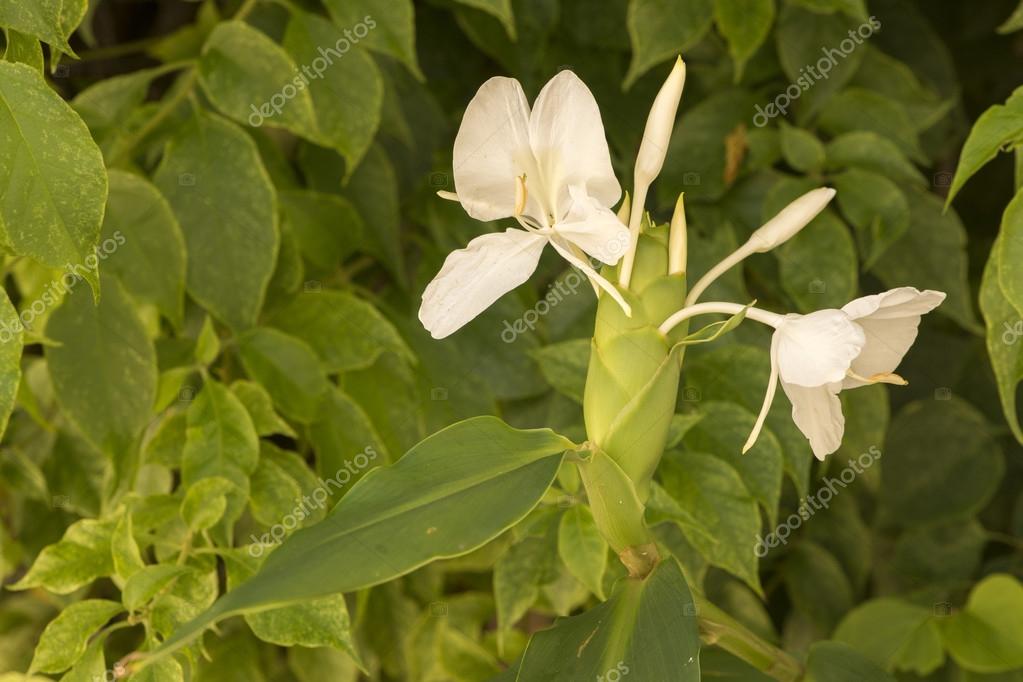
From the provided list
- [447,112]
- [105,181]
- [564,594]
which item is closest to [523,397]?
[564,594]

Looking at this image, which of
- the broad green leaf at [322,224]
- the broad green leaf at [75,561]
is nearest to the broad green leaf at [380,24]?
the broad green leaf at [322,224]

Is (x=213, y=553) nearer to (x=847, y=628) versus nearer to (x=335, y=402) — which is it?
(x=335, y=402)

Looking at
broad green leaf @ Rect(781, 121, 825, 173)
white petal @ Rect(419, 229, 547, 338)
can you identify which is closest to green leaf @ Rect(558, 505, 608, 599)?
white petal @ Rect(419, 229, 547, 338)

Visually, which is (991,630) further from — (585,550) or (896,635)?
(585,550)

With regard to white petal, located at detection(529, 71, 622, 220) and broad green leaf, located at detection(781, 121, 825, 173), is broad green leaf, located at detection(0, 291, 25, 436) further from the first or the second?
broad green leaf, located at detection(781, 121, 825, 173)

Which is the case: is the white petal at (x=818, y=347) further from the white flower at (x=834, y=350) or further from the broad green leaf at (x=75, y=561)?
the broad green leaf at (x=75, y=561)

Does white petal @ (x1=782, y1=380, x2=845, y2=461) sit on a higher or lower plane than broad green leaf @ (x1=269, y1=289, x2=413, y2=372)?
higher
